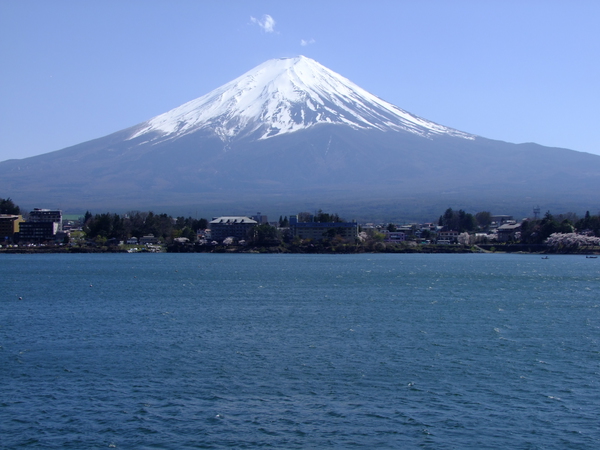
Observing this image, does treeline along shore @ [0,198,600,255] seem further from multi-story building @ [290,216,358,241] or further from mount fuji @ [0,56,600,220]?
mount fuji @ [0,56,600,220]

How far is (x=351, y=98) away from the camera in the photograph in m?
185

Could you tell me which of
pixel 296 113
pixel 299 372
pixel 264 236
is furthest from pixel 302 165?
pixel 299 372

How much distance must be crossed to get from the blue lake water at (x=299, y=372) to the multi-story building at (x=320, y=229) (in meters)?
41.7

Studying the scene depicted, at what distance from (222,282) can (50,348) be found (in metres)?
16.4

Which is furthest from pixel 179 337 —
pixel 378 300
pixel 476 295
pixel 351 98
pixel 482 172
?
pixel 351 98

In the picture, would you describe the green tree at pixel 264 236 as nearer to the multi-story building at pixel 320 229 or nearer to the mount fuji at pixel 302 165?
the multi-story building at pixel 320 229

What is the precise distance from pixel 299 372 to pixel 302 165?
156 m

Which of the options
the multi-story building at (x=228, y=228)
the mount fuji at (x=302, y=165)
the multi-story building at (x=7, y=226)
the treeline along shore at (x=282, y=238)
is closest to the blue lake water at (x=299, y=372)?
the treeline along shore at (x=282, y=238)

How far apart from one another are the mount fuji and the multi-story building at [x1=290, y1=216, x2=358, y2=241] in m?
63.6

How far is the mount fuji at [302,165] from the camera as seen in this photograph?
144m

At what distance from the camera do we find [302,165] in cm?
16738

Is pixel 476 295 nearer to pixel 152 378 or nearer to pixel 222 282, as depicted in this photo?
pixel 222 282

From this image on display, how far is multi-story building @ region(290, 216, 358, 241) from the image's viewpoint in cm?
6619

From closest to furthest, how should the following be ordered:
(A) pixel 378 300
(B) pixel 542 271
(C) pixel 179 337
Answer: (C) pixel 179 337
(A) pixel 378 300
(B) pixel 542 271
